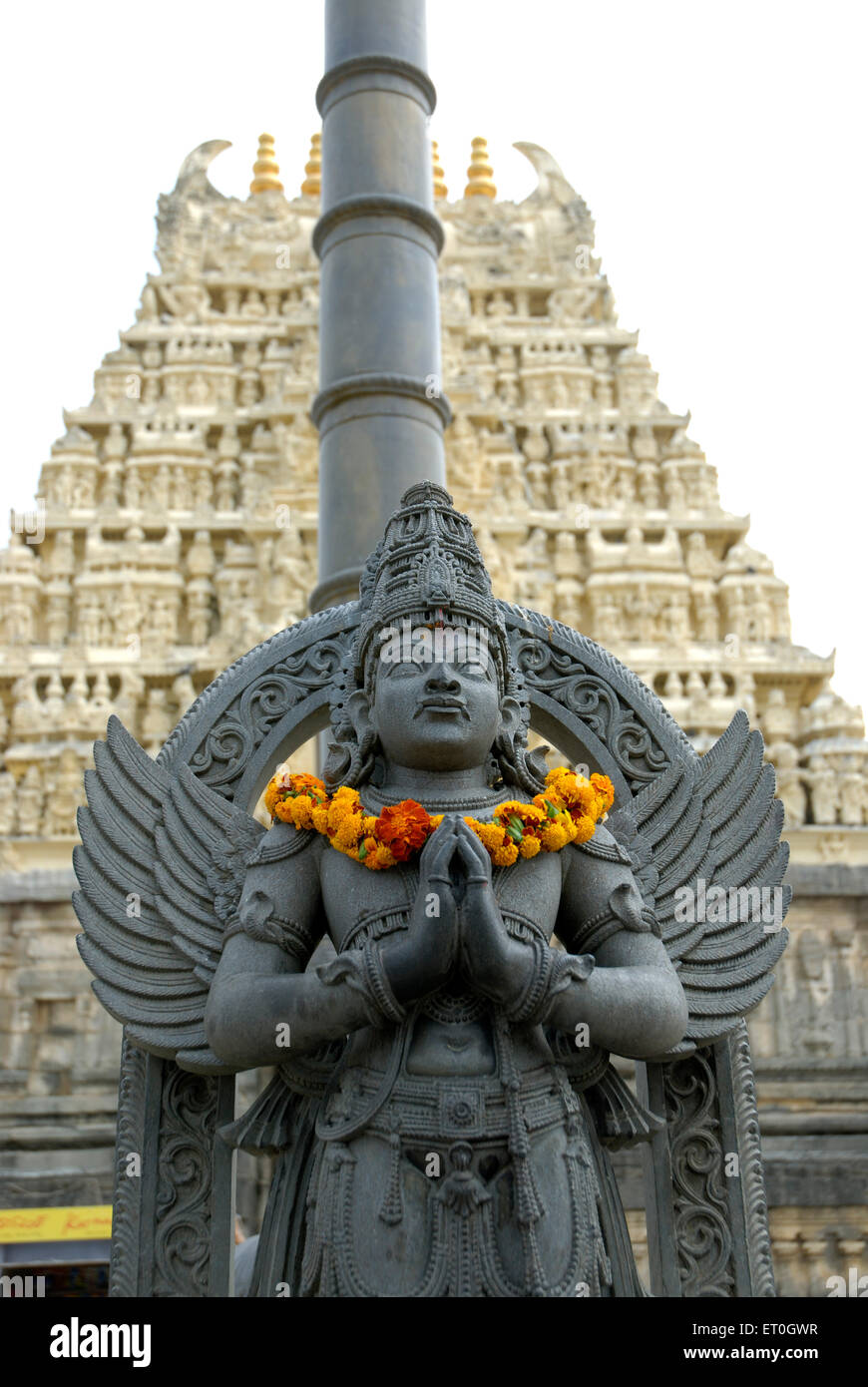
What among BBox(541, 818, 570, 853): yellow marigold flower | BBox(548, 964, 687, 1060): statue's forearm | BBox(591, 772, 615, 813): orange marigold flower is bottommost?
BBox(548, 964, 687, 1060): statue's forearm

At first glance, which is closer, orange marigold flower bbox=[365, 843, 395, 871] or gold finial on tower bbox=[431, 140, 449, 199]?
orange marigold flower bbox=[365, 843, 395, 871]

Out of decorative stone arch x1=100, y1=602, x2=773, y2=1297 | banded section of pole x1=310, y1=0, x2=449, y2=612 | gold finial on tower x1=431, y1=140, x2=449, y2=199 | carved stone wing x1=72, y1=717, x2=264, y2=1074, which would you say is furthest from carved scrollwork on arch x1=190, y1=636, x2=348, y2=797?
gold finial on tower x1=431, y1=140, x2=449, y2=199

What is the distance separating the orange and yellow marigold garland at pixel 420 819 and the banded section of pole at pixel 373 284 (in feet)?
9.67

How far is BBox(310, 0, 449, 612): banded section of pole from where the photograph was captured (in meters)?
7.04

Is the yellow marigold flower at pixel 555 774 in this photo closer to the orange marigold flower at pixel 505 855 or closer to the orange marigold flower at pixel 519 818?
the orange marigold flower at pixel 519 818

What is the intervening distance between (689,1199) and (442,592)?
223 centimetres

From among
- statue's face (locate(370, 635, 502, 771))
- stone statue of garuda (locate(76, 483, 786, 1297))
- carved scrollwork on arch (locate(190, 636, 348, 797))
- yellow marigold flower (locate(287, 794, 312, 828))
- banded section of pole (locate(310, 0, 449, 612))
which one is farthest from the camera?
banded section of pole (locate(310, 0, 449, 612))

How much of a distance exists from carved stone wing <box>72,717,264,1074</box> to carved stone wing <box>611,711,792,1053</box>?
1.41m

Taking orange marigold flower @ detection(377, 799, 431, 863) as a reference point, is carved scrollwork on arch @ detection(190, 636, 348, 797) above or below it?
above

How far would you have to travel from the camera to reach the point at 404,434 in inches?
282

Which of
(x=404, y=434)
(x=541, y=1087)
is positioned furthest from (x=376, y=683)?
(x=404, y=434)

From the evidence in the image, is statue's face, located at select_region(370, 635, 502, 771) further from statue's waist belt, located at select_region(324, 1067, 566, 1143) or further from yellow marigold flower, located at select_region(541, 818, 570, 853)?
statue's waist belt, located at select_region(324, 1067, 566, 1143)

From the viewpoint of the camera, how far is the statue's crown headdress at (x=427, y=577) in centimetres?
391
